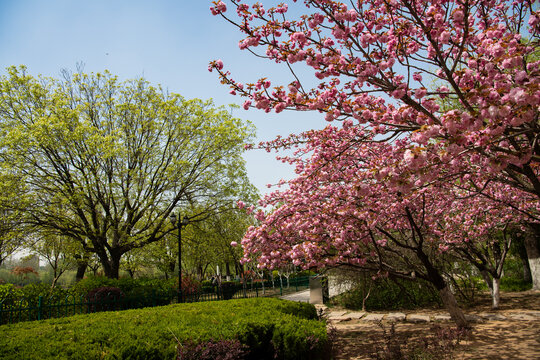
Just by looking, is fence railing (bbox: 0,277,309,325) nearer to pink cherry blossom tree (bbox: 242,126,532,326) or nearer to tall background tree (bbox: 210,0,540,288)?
pink cherry blossom tree (bbox: 242,126,532,326)

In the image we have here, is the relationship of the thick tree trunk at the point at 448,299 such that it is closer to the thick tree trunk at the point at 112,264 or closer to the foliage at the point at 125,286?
the foliage at the point at 125,286

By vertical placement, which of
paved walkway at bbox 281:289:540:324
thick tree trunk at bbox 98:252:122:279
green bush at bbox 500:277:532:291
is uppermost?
thick tree trunk at bbox 98:252:122:279

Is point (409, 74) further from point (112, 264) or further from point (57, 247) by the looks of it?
point (57, 247)

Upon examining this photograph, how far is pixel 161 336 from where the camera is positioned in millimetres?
4215

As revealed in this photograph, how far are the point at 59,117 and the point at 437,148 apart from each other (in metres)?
15.8

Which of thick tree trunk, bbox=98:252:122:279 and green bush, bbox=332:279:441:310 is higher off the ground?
thick tree trunk, bbox=98:252:122:279

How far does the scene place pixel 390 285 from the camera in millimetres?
12211


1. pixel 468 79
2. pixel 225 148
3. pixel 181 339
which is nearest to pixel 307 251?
pixel 181 339

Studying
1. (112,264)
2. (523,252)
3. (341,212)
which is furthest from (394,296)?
(112,264)

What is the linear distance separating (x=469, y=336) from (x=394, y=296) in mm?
5816

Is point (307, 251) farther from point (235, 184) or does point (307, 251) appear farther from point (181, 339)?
point (235, 184)

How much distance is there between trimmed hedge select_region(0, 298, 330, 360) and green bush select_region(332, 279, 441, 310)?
7606 mm

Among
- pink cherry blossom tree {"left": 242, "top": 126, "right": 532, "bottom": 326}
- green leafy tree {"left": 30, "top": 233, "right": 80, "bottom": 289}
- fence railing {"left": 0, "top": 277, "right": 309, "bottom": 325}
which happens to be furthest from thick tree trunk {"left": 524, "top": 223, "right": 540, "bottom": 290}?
green leafy tree {"left": 30, "top": 233, "right": 80, "bottom": 289}

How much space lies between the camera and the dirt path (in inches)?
217
